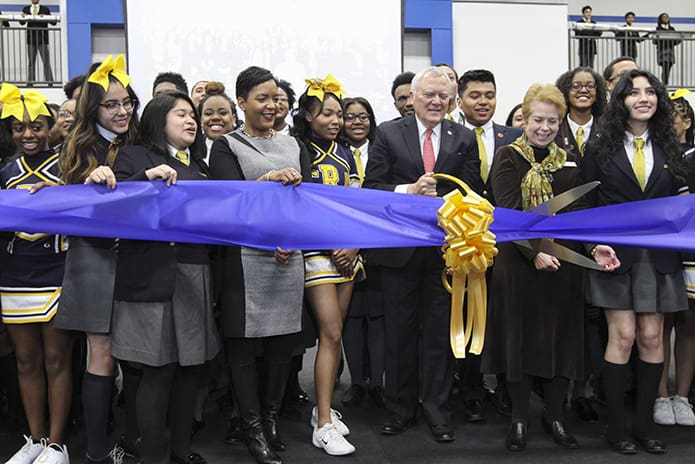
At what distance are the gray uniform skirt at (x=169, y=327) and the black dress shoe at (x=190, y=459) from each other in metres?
0.46

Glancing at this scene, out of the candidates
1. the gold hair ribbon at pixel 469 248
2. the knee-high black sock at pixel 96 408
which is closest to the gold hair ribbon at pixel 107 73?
the knee-high black sock at pixel 96 408

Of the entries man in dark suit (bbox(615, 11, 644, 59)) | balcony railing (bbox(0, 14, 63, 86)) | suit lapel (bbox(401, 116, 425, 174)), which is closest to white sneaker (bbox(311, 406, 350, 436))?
suit lapel (bbox(401, 116, 425, 174))

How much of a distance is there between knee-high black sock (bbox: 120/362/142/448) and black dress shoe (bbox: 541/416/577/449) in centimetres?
178

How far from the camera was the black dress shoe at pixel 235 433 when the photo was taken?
3461 mm

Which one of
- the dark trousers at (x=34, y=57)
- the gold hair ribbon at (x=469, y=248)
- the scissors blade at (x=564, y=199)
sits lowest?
→ the gold hair ribbon at (x=469, y=248)

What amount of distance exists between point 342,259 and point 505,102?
9008mm

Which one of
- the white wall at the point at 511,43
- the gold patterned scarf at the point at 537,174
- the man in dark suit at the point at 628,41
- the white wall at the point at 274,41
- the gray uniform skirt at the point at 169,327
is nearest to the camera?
the gray uniform skirt at the point at 169,327

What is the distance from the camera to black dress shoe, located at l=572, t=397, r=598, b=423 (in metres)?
3.73

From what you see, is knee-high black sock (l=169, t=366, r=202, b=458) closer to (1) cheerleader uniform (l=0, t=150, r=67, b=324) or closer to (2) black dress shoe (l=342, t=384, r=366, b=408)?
(1) cheerleader uniform (l=0, t=150, r=67, b=324)

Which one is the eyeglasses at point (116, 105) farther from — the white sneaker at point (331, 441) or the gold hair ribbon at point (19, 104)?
the white sneaker at point (331, 441)

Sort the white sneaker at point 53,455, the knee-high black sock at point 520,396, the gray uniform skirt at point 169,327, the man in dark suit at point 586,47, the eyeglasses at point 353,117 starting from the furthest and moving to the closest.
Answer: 1. the man in dark suit at point 586,47
2. the eyeglasses at point 353,117
3. the knee-high black sock at point 520,396
4. the white sneaker at point 53,455
5. the gray uniform skirt at point 169,327

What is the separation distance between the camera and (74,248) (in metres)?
2.92

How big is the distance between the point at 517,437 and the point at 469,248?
933 mm

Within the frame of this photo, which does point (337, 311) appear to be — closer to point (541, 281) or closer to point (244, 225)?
point (244, 225)
